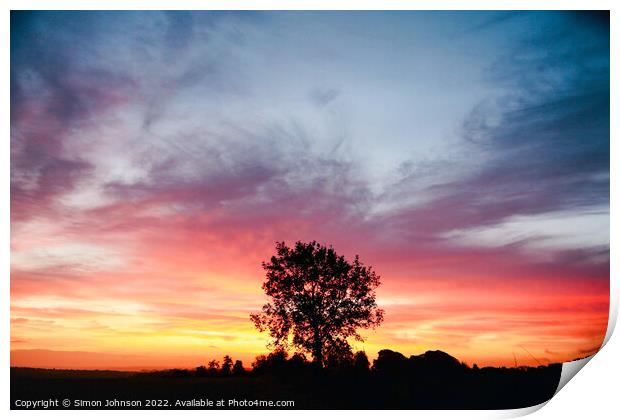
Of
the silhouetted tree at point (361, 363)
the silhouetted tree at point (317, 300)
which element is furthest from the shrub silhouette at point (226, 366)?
the silhouetted tree at point (361, 363)

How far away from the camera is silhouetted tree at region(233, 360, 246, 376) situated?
461 inches

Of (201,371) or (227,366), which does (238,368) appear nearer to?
(227,366)

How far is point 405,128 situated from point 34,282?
6.88 m

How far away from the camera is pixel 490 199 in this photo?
1184 cm

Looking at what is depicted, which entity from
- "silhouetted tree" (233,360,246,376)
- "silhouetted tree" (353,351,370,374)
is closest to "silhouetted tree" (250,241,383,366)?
"silhouetted tree" (353,351,370,374)

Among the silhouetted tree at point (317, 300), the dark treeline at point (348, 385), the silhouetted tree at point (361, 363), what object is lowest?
the dark treeline at point (348, 385)

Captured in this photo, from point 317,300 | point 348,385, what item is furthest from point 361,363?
point 317,300

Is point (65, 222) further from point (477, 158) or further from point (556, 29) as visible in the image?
point (556, 29)

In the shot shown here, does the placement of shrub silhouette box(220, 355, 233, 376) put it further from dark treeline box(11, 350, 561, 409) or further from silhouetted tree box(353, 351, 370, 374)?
silhouetted tree box(353, 351, 370, 374)

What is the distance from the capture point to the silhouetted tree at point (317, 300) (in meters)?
14.2

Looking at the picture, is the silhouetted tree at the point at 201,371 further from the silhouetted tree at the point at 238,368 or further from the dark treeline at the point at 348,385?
the silhouetted tree at the point at 238,368

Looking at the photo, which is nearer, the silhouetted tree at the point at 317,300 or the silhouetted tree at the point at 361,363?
the silhouetted tree at the point at 361,363
